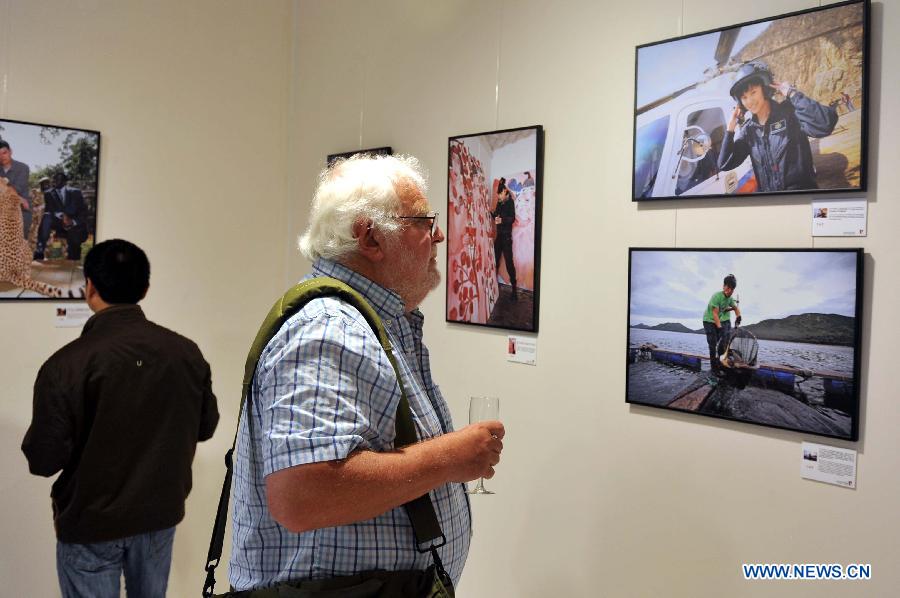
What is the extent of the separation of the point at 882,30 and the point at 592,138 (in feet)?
3.27

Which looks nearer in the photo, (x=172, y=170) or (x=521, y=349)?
(x=521, y=349)

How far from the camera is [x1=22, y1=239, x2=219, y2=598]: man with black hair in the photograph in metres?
2.51

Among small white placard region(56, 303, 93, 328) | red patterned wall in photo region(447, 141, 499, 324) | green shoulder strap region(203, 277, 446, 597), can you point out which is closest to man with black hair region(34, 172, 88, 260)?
small white placard region(56, 303, 93, 328)

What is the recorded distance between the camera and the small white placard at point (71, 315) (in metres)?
3.39

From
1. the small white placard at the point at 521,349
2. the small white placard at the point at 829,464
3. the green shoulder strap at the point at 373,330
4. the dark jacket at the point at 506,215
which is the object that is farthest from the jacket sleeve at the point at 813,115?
the green shoulder strap at the point at 373,330

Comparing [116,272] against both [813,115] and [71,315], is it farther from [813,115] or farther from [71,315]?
[813,115]

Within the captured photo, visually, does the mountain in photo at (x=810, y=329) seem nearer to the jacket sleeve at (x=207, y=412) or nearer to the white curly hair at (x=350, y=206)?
the white curly hair at (x=350, y=206)

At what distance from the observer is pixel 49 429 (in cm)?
247

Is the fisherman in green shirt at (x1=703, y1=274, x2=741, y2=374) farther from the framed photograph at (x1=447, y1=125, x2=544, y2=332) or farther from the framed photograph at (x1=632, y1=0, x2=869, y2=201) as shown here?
the framed photograph at (x1=447, y1=125, x2=544, y2=332)

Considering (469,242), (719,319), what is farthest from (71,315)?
(719,319)

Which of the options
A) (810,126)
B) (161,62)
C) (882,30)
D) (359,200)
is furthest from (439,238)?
(161,62)

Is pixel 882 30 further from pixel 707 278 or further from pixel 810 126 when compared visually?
pixel 707 278

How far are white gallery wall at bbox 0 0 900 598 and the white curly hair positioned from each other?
124cm

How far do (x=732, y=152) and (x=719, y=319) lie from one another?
542mm
